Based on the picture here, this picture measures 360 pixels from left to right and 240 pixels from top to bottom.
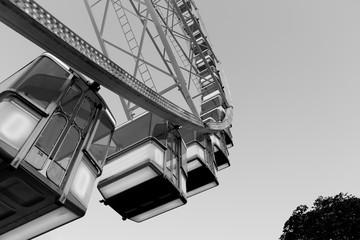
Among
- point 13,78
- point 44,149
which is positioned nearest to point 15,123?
point 44,149

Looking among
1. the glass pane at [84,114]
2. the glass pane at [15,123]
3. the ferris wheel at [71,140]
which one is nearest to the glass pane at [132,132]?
the ferris wheel at [71,140]

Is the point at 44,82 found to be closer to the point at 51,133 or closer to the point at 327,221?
the point at 51,133

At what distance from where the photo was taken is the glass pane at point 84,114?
3.34 meters

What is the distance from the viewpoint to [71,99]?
3393 mm

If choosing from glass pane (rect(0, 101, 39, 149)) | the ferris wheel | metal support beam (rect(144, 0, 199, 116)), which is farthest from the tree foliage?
glass pane (rect(0, 101, 39, 149))

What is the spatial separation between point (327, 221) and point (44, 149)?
20.9m

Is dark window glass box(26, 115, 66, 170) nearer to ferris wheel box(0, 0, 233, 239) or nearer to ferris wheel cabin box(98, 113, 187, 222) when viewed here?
ferris wheel box(0, 0, 233, 239)

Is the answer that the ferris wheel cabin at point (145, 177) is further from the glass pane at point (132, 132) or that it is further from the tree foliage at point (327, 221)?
the tree foliage at point (327, 221)

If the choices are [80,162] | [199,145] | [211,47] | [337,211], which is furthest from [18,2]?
[337,211]

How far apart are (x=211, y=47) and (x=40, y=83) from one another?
1352cm

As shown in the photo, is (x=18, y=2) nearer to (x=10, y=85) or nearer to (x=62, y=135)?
(x=10, y=85)

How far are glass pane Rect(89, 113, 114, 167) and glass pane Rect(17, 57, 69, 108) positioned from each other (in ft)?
1.84

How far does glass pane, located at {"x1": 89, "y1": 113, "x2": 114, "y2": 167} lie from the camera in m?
3.46

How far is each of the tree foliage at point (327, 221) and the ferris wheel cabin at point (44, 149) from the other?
19666mm
